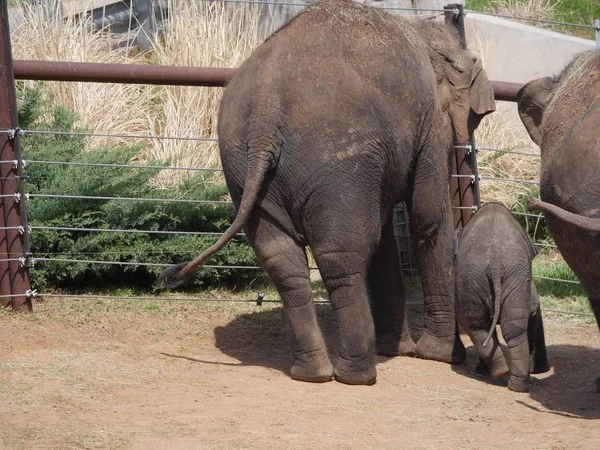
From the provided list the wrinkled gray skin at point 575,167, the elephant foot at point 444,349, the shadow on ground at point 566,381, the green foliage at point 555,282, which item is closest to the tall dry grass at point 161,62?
the green foliage at point 555,282

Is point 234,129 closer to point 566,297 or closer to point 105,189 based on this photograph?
point 105,189

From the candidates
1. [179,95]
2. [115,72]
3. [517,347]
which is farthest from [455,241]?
[179,95]

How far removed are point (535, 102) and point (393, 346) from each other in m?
1.92

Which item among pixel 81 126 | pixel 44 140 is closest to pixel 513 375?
pixel 44 140

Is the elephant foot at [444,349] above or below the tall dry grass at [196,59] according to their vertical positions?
below

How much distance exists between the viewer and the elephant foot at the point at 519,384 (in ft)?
20.8

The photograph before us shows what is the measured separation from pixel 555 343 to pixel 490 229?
1.51m

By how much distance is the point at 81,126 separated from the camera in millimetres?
10609

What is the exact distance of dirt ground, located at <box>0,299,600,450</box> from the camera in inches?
204

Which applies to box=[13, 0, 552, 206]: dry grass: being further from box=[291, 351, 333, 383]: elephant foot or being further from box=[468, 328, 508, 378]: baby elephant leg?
box=[468, 328, 508, 378]: baby elephant leg

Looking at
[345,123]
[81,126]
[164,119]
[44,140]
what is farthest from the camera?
[164,119]

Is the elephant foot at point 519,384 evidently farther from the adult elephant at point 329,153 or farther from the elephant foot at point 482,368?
the adult elephant at point 329,153

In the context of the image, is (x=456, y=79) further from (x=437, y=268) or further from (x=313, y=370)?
(x=313, y=370)

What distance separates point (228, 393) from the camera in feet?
19.6
